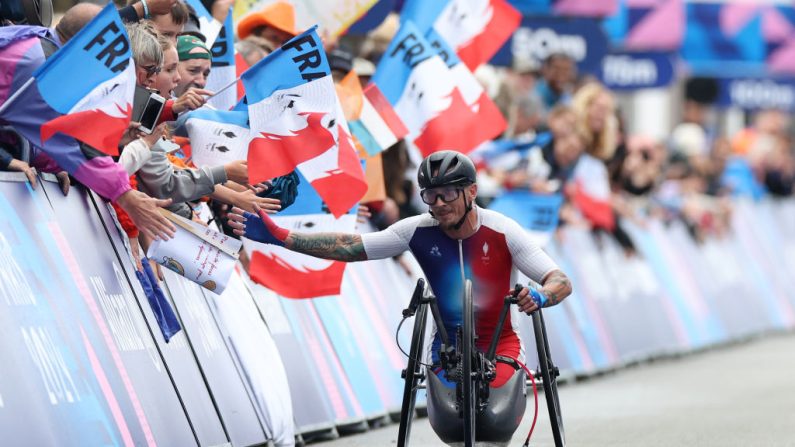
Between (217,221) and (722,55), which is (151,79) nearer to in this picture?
(217,221)

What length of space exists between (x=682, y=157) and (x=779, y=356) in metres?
4.00

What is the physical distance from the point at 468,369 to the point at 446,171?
39.6 inches

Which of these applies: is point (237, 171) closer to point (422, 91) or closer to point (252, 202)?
point (252, 202)

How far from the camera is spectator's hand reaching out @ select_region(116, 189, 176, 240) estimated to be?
344 inches

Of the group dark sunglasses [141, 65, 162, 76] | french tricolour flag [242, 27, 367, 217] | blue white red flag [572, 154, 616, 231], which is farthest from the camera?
blue white red flag [572, 154, 616, 231]

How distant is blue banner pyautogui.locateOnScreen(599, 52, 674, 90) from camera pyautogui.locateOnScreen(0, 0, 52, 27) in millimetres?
14325

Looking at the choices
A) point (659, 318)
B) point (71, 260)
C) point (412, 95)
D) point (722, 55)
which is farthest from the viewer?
point (722, 55)

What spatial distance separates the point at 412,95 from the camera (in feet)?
41.3

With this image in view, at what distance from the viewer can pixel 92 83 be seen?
8.35 meters

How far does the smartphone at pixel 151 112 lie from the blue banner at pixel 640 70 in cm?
1449

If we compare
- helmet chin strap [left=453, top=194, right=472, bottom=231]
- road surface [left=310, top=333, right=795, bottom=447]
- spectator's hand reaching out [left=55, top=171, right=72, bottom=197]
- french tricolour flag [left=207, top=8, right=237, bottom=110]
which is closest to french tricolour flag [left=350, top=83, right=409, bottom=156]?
french tricolour flag [left=207, top=8, right=237, bottom=110]

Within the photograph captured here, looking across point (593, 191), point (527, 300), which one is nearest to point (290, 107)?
point (527, 300)

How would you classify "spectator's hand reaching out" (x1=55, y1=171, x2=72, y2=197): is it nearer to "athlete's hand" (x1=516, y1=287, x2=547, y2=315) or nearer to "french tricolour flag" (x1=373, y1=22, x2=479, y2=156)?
"athlete's hand" (x1=516, y1=287, x2=547, y2=315)

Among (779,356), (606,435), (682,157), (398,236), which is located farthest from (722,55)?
(398,236)
